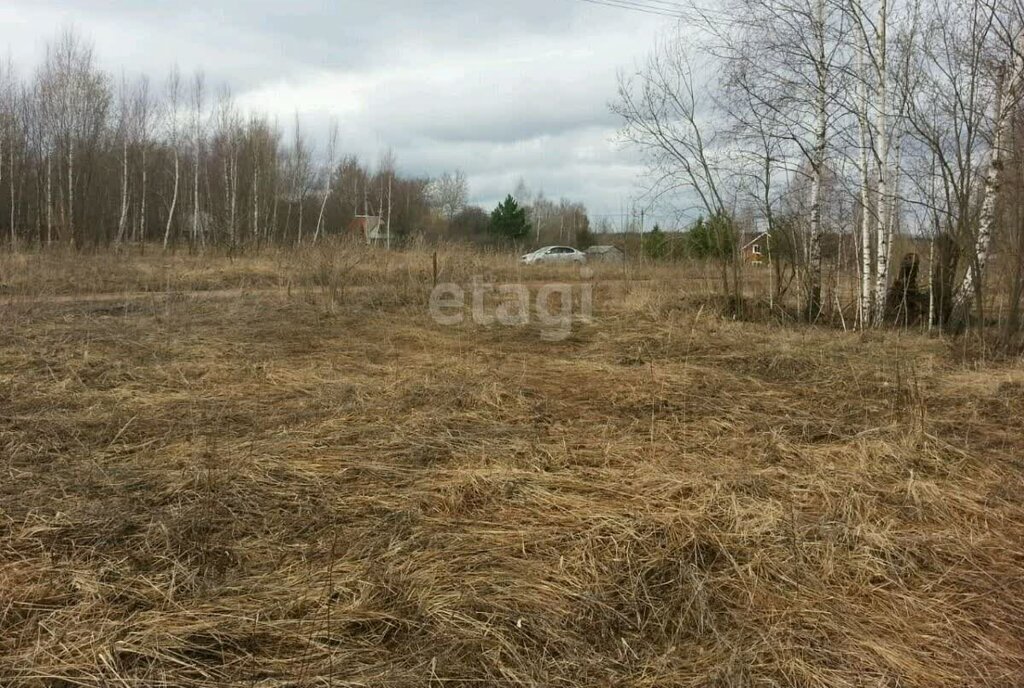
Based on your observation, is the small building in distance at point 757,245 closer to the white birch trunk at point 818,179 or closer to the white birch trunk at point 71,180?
the white birch trunk at point 818,179

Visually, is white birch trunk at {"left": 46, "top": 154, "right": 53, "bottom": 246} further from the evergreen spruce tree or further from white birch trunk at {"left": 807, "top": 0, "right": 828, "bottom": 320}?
white birch trunk at {"left": 807, "top": 0, "right": 828, "bottom": 320}

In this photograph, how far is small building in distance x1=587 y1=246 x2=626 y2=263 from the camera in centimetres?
2505

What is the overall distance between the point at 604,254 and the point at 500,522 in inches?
1005

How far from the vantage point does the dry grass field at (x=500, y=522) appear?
2.19 metres

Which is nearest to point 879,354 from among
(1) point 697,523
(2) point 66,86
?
(1) point 697,523

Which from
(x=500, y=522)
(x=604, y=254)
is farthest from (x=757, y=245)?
(x=604, y=254)

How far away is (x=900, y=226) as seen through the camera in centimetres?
1005

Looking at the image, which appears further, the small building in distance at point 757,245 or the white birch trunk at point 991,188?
the small building in distance at point 757,245

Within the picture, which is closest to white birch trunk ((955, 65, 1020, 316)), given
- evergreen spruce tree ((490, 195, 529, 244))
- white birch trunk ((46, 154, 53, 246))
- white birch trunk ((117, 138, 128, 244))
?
white birch trunk ((117, 138, 128, 244))

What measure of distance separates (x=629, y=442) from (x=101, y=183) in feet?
103

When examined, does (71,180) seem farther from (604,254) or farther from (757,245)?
(757,245)

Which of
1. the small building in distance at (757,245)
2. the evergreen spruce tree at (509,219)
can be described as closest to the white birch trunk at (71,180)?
the evergreen spruce tree at (509,219)

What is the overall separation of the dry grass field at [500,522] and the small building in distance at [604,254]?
18511 millimetres

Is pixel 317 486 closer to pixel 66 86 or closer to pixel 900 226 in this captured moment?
pixel 900 226
